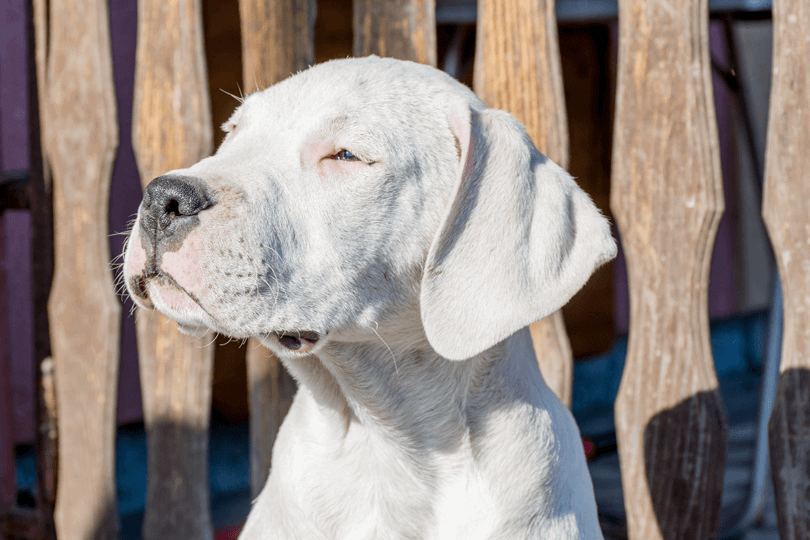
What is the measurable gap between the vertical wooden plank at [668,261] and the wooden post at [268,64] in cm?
104

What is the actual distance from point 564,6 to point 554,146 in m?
0.51

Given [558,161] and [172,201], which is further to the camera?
[558,161]

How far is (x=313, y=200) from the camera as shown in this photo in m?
1.65

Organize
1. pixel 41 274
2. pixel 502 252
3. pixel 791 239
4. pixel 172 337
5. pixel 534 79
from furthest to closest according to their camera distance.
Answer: pixel 41 274
pixel 172 337
pixel 534 79
pixel 791 239
pixel 502 252

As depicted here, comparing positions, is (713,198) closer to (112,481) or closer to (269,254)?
(269,254)

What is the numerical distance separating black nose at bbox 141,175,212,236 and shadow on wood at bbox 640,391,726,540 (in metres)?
1.63

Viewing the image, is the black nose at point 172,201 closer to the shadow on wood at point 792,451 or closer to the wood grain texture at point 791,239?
the wood grain texture at point 791,239

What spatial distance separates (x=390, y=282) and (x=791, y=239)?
1.29 meters

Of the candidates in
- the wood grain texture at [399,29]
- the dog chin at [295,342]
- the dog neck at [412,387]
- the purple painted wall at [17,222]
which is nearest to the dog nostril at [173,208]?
the dog chin at [295,342]

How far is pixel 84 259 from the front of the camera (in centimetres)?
274

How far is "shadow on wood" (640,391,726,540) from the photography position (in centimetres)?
239

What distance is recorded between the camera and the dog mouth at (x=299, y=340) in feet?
5.49

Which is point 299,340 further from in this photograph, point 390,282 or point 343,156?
point 343,156

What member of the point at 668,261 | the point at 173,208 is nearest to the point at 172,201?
the point at 173,208
